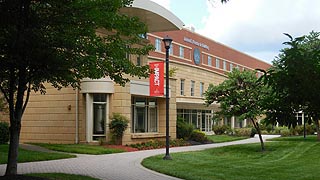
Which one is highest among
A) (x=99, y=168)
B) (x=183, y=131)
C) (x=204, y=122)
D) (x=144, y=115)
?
(x=144, y=115)

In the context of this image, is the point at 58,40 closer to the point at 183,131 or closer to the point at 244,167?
the point at 244,167

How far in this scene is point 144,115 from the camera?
1214 inches

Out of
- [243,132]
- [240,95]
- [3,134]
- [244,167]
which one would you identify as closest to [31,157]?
[3,134]

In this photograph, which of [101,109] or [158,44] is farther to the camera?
Answer: [158,44]

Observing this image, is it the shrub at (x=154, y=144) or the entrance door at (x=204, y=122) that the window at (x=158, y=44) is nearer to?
the entrance door at (x=204, y=122)

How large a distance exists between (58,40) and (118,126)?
16731 millimetres

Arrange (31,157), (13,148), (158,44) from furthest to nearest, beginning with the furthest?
(158,44) < (31,157) < (13,148)

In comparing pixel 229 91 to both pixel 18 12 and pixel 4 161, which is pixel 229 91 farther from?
pixel 18 12

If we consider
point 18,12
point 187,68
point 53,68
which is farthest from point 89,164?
point 187,68

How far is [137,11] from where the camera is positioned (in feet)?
92.6

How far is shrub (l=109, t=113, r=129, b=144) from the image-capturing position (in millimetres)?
26562

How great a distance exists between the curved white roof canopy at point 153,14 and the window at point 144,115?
515cm

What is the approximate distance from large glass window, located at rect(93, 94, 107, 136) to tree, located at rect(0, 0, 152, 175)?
15722mm

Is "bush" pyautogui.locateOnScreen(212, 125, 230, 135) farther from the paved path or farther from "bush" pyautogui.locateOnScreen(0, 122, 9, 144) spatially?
the paved path
